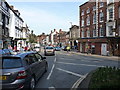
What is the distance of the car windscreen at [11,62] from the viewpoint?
5348 mm

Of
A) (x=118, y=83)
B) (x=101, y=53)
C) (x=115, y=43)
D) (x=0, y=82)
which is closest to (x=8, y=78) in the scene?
(x=0, y=82)

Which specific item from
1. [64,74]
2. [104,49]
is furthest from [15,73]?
[104,49]

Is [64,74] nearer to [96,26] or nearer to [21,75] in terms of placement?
[21,75]

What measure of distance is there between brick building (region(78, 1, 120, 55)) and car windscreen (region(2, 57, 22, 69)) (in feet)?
72.6

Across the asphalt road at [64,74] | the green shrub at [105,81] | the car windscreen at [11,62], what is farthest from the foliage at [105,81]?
the car windscreen at [11,62]

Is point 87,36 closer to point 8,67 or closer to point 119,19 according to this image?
point 119,19

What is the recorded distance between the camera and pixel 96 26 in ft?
100.0

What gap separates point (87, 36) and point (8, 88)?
30244mm

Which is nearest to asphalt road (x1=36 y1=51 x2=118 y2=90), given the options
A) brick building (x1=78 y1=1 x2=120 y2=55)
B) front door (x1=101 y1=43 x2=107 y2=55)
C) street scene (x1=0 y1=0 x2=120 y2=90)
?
street scene (x1=0 y1=0 x2=120 y2=90)

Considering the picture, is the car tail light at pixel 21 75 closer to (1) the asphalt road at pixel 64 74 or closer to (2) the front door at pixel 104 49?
(1) the asphalt road at pixel 64 74

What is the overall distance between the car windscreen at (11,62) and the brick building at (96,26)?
22.1 m

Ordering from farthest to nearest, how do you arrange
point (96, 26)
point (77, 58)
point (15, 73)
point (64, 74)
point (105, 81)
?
point (96, 26)
point (77, 58)
point (64, 74)
point (105, 81)
point (15, 73)

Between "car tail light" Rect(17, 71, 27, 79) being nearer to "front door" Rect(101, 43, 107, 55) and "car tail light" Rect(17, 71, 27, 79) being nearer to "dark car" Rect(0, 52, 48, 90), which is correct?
"dark car" Rect(0, 52, 48, 90)

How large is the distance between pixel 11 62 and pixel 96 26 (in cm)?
2708
